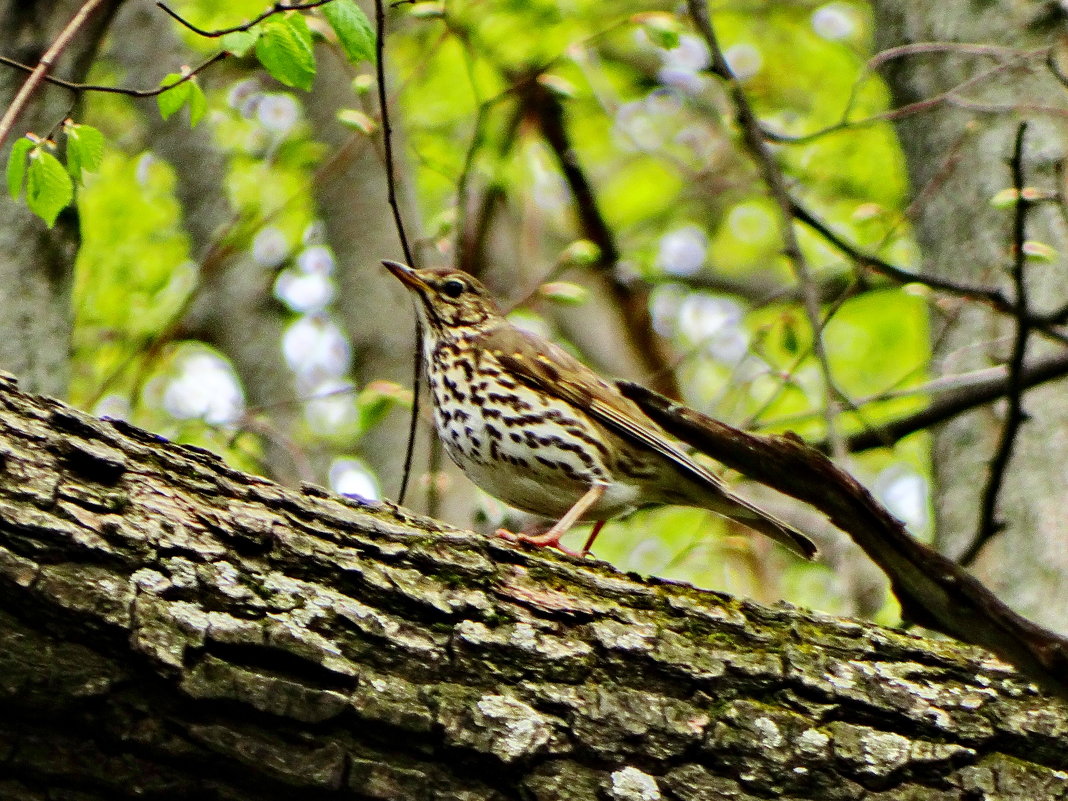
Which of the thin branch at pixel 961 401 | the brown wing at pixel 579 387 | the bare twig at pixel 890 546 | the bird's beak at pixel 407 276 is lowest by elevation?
the bare twig at pixel 890 546

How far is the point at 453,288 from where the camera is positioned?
5805mm

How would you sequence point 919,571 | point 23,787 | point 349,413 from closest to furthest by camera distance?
point 23,787 → point 919,571 → point 349,413

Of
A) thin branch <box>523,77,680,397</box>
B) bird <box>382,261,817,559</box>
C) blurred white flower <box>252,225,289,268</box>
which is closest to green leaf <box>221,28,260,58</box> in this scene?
bird <box>382,261,817,559</box>

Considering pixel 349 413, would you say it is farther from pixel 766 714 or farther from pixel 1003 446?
pixel 766 714

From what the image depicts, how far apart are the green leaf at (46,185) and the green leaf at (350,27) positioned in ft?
2.73

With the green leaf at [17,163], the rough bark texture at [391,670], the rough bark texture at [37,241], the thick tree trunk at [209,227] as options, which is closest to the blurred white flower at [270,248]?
the thick tree trunk at [209,227]

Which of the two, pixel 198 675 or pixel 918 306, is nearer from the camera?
pixel 198 675

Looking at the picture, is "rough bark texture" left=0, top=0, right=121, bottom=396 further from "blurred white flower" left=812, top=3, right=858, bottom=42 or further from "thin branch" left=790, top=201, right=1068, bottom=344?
"blurred white flower" left=812, top=3, right=858, bottom=42

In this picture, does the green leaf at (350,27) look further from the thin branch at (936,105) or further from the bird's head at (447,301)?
the thin branch at (936,105)

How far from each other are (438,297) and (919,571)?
3.17 m

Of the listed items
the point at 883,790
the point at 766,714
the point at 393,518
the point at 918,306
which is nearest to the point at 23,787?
the point at 393,518

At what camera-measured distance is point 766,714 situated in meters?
3.17

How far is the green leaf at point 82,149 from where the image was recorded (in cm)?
347

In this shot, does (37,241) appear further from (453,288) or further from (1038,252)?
(1038,252)
